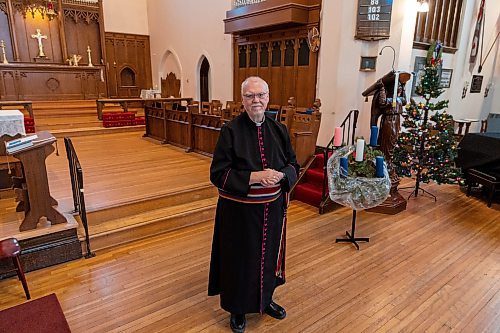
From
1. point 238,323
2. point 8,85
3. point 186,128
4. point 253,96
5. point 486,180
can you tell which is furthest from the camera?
point 8,85

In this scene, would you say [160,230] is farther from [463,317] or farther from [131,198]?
[463,317]

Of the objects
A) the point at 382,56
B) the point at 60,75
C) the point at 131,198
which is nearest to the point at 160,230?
the point at 131,198

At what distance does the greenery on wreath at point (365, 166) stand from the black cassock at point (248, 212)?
1.30 metres

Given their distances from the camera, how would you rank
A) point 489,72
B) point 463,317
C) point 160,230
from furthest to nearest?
point 489,72 < point 160,230 < point 463,317

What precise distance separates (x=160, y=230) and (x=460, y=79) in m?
7.22

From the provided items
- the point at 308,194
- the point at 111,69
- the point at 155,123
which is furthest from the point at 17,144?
the point at 111,69

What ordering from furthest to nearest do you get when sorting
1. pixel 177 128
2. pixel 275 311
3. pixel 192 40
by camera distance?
1. pixel 192 40
2. pixel 177 128
3. pixel 275 311

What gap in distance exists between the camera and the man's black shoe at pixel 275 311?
94.0 inches

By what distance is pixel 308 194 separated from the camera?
467 centimetres

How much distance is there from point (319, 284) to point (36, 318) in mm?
2153

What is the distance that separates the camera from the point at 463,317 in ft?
7.95

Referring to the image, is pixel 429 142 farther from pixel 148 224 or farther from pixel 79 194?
pixel 79 194

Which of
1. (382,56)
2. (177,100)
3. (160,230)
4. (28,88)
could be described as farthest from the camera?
(28,88)

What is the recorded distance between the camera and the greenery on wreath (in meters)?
3.27
